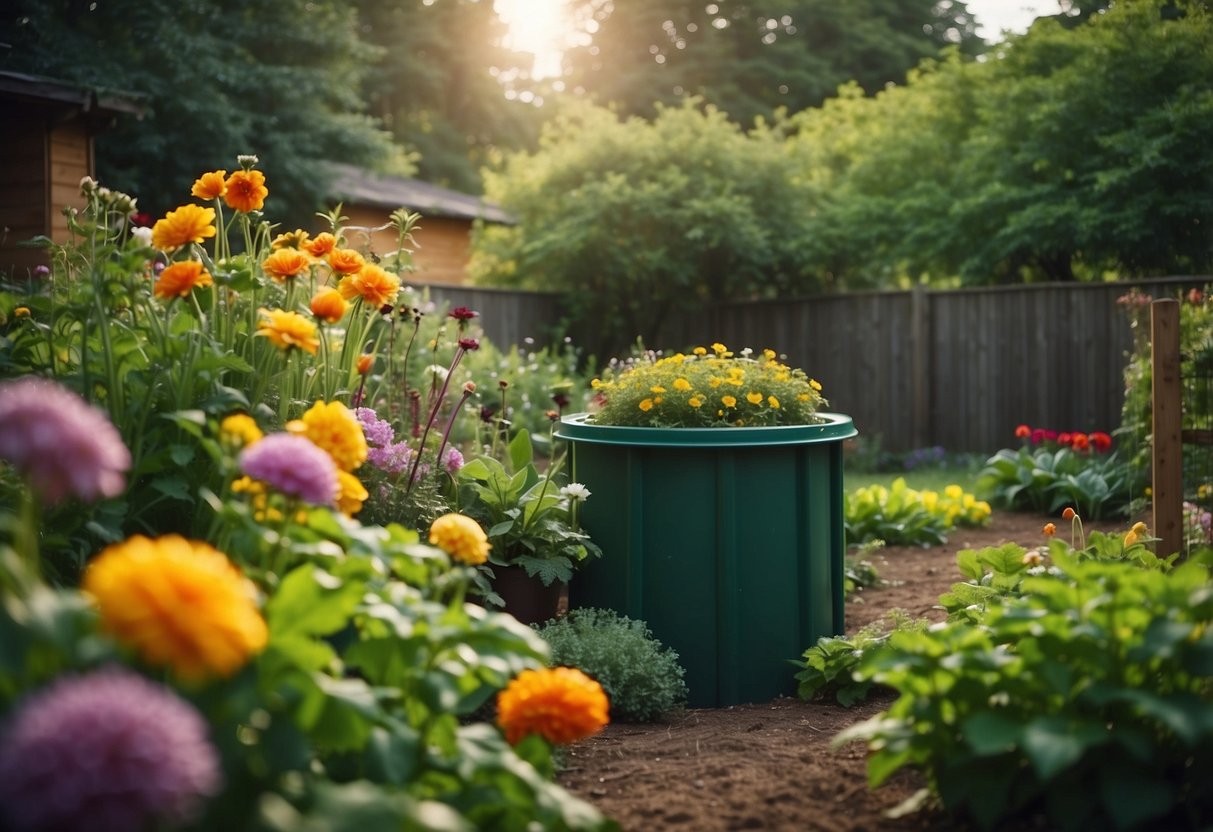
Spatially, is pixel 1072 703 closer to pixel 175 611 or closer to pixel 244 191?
pixel 175 611

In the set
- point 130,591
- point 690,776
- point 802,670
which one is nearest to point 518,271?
point 802,670

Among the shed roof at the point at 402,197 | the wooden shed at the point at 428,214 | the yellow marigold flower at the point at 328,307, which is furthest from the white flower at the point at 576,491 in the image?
the wooden shed at the point at 428,214

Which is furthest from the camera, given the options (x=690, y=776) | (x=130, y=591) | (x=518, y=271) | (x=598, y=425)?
(x=518, y=271)

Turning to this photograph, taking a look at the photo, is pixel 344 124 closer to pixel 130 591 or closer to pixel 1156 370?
pixel 1156 370

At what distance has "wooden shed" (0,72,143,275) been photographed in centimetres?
740

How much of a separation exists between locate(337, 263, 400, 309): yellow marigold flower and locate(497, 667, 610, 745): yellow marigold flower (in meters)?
1.27

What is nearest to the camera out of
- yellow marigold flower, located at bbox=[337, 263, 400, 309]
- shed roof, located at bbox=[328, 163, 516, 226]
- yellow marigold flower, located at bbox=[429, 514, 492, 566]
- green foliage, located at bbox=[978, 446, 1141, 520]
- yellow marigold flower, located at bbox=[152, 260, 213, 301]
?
yellow marigold flower, located at bbox=[429, 514, 492, 566]

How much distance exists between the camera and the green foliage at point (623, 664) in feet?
9.98

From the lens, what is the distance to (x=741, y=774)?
2.35 meters

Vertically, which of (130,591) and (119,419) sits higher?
(119,419)

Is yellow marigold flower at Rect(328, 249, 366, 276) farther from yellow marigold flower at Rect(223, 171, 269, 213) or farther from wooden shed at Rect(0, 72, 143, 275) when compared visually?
wooden shed at Rect(0, 72, 143, 275)

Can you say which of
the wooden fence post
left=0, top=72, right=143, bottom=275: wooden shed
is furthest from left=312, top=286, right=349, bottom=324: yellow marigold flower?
left=0, top=72, right=143, bottom=275: wooden shed

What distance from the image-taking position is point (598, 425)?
359cm

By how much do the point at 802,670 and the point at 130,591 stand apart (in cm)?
261
